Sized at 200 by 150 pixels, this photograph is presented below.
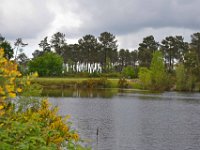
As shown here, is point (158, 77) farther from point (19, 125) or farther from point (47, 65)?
point (19, 125)

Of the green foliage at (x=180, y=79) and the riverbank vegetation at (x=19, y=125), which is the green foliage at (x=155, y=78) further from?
the riverbank vegetation at (x=19, y=125)

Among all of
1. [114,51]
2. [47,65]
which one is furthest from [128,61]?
[47,65]

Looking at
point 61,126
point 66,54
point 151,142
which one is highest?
point 66,54

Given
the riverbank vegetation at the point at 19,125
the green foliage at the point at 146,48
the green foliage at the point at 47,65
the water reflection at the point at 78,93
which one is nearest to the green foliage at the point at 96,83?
the water reflection at the point at 78,93

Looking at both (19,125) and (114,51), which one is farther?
(114,51)

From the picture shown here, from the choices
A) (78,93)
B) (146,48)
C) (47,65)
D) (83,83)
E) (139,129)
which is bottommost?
(139,129)

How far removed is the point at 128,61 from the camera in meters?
167

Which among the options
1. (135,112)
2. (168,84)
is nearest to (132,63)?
(168,84)

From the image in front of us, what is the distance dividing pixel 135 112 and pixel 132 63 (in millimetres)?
119056

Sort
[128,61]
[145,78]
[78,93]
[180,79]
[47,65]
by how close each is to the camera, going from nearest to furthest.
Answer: [78,93] < [180,79] < [145,78] < [47,65] < [128,61]

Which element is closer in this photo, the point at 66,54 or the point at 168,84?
the point at 168,84

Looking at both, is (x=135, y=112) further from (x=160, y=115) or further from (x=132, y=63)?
(x=132, y=63)

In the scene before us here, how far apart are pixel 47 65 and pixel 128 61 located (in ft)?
159

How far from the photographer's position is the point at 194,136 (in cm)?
3080
